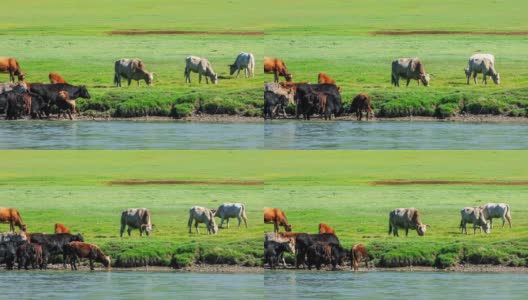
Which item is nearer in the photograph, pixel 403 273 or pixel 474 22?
pixel 403 273

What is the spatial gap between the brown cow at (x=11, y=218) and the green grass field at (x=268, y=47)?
3831mm

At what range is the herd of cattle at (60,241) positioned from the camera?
5044 centimetres

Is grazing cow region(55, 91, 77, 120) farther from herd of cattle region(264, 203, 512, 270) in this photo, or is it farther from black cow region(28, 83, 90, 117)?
herd of cattle region(264, 203, 512, 270)

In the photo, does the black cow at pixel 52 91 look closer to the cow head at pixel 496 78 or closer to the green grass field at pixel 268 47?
the green grass field at pixel 268 47

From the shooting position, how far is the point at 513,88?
58.4 metres

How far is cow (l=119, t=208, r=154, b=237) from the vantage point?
2087 inches

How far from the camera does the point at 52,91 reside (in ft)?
182

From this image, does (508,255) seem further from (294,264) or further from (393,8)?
(393,8)

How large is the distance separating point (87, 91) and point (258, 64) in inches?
317

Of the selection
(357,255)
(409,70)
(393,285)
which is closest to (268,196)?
(409,70)

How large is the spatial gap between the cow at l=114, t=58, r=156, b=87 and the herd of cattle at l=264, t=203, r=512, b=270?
22.1ft

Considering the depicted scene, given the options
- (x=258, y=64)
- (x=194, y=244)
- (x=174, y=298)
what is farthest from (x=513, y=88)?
(x=174, y=298)

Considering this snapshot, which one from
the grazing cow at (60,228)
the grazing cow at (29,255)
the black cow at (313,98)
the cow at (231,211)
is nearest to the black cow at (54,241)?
the grazing cow at (29,255)

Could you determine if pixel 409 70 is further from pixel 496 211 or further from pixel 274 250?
pixel 274 250
